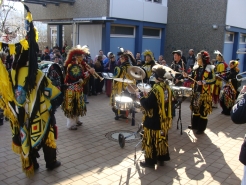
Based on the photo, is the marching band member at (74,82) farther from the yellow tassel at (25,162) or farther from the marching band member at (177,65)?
the yellow tassel at (25,162)

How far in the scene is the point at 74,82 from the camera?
6.59 meters

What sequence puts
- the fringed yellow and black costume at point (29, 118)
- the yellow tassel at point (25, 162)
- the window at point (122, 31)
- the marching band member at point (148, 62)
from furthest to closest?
the window at point (122, 31) → the marching band member at point (148, 62) → the yellow tassel at point (25, 162) → the fringed yellow and black costume at point (29, 118)

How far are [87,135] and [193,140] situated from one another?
238 centimetres

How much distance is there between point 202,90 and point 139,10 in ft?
28.6

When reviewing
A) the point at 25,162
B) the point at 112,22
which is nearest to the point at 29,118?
the point at 25,162

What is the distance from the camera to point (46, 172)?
4664 millimetres

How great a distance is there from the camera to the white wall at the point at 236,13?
14.6 m

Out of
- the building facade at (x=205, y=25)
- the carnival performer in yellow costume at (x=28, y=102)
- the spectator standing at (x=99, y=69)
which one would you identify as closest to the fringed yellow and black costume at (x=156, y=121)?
the carnival performer in yellow costume at (x=28, y=102)

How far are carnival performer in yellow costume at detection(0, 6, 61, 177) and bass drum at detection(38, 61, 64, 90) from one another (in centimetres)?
58

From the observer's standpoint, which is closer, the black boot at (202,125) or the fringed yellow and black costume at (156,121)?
the fringed yellow and black costume at (156,121)

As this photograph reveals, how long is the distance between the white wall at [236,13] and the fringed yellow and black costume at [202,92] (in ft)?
29.5

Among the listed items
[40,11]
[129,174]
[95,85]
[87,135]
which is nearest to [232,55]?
[95,85]

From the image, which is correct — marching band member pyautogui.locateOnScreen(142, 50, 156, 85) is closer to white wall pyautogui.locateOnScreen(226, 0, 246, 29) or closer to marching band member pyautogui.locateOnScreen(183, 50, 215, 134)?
marching band member pyautogui.locateOnScreen(183, 50, 215, 134)

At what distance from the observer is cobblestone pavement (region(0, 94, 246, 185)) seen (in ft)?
14.9
